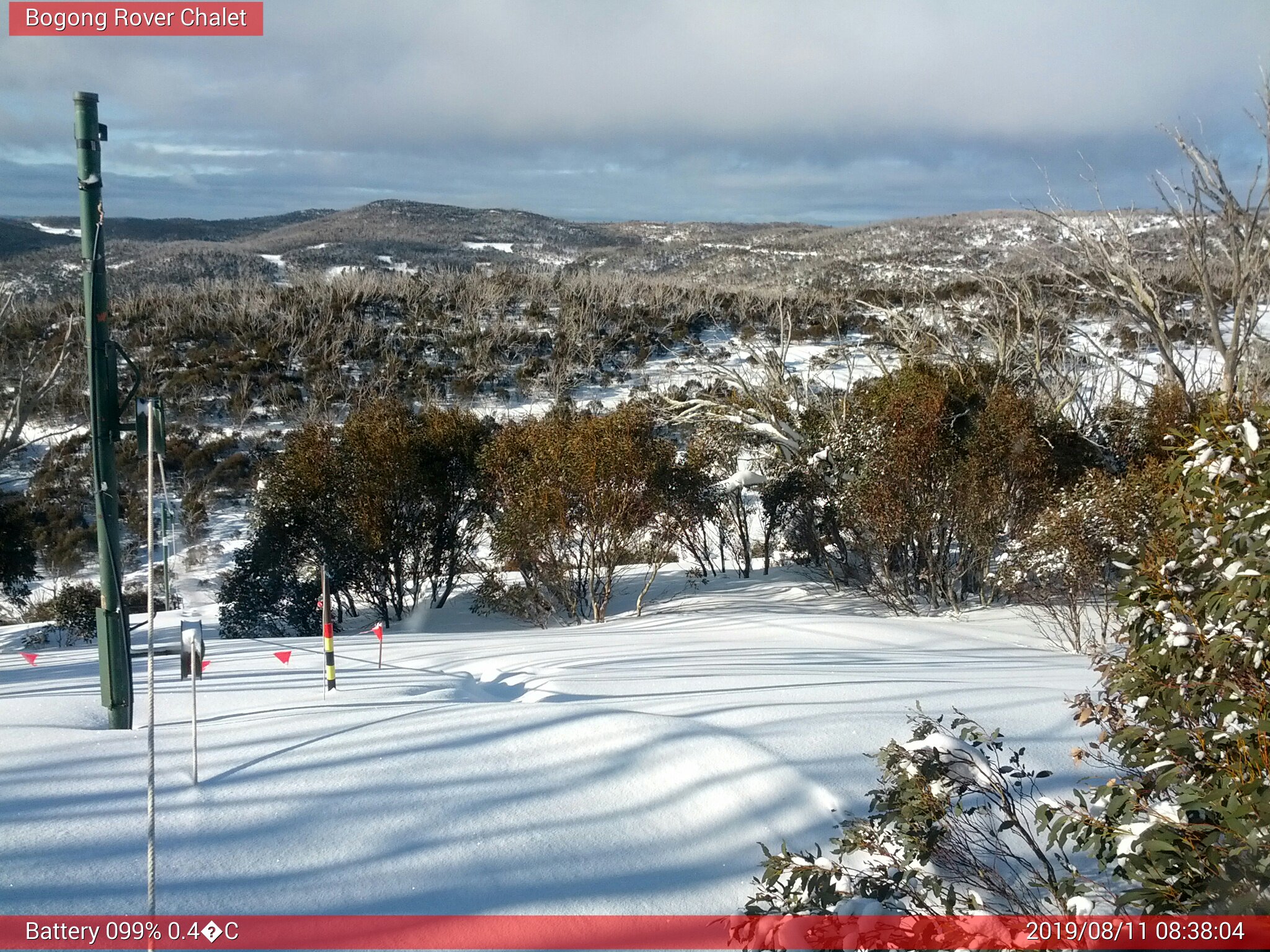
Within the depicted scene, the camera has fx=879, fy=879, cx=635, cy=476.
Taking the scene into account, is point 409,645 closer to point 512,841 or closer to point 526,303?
point 512,841

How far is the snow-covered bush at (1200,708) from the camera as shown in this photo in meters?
2.27

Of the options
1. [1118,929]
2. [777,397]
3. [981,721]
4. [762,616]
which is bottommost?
[762,616]

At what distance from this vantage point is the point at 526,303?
4478 centimetres

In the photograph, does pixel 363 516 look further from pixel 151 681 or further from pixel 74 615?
pixel 151 681

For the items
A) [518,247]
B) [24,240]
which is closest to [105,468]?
[24,240]

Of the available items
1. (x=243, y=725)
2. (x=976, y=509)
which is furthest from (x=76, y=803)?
(x=976, y=509)

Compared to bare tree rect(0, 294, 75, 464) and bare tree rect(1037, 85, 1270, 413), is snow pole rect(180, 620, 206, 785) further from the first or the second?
bare tree rect(1037, 85, 1270, 413)

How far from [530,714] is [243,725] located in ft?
5.23

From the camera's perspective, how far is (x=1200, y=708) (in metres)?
2.90

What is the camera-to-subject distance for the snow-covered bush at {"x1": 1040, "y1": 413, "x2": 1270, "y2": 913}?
2268 millimetres

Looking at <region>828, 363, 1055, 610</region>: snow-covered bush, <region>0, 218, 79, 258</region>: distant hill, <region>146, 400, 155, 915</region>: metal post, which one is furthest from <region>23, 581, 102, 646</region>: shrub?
<region>0, 218, 79, 258</region>: distant hill

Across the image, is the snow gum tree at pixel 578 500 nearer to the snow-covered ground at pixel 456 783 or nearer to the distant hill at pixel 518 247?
the snow-covered ground at pixel 456 783

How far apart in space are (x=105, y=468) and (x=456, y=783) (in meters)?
2.63

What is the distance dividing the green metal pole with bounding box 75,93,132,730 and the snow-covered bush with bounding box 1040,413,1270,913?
15.0ft
